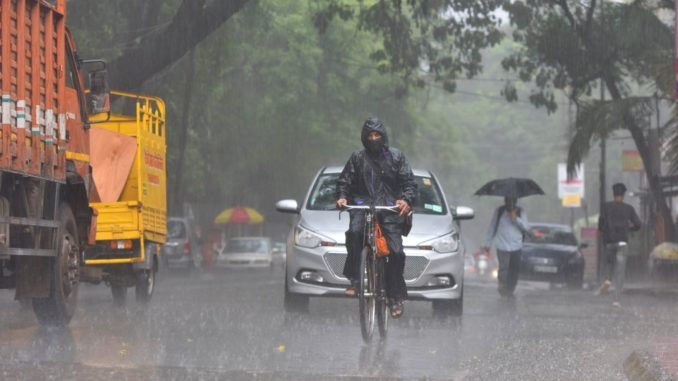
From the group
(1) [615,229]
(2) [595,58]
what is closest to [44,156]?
(1) [615,229]

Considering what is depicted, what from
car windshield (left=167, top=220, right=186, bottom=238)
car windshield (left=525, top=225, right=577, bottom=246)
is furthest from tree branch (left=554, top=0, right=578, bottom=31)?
car windshield (left=167, top=220, right=186, bottom=238)

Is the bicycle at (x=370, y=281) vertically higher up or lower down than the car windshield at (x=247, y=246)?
higher up

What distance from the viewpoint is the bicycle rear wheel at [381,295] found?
1115 centimetres

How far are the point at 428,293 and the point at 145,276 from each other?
4.93 meters

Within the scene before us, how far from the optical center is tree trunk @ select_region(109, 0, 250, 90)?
23703 millimetres

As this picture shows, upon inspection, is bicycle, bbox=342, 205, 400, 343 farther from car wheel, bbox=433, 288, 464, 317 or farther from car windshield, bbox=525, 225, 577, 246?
car windshield, bbox=525, 225, 577, 246

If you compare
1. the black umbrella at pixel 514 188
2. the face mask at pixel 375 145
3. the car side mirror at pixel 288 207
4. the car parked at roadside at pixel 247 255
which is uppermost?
the face mask at pixel 375 145

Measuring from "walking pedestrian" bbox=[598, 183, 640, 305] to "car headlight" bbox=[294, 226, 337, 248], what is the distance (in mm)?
6496

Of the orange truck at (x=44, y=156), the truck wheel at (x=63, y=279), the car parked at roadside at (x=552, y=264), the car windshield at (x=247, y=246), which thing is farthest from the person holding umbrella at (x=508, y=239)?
the car windshield at (x=247, y=246)

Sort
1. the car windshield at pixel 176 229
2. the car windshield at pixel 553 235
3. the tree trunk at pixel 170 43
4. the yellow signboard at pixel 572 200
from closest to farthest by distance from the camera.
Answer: the tree trunk at pixel 170 43, the car windshield at pixel 553 235, the car windshield at pixel 176 229, the yellow signboard at pixel 572 200

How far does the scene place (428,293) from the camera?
14.4 m

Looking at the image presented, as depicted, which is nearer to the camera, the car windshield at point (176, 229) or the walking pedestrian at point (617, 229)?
the walking pedestrian at point (617, 229)

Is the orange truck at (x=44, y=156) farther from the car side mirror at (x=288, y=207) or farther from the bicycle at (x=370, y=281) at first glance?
the bicycle at (x=370, y=281)

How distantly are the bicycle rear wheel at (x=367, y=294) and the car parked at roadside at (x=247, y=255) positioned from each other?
32534mm
